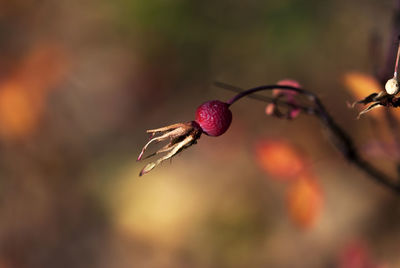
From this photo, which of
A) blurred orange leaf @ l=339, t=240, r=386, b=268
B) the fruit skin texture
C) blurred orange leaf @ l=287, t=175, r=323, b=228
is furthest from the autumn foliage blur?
the fruit skin texture

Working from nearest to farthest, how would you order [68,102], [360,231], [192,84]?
1. [360,231]
2. [192,84]
3. [68,102]

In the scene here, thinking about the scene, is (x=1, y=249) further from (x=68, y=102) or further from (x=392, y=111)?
(x=392, y=111)

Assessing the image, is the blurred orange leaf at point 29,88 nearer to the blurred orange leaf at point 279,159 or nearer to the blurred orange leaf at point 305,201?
the blurred orange leaf at point 279,159

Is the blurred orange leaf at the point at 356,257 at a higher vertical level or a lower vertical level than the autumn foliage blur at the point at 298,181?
lower

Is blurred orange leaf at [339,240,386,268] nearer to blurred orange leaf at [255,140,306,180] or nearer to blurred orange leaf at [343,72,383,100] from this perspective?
blurred orange leaf at [255,140,306,180]

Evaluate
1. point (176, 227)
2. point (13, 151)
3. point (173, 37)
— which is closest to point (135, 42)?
point (173, 37)

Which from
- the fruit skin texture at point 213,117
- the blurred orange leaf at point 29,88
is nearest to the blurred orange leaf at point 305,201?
the fruit skin texture at point 213,117
